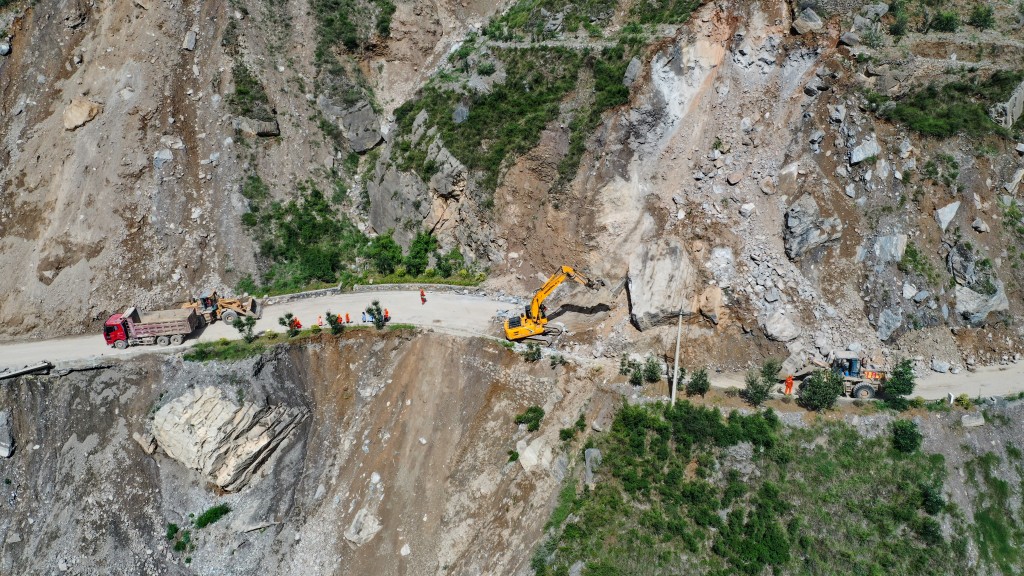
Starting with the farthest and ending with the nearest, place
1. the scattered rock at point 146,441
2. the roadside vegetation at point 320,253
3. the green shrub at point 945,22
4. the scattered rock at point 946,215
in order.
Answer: the roadside vegetation at point 320,253 < the green shrub at point 945,22 < the scattered rock at point 946,215 < the scattered rock at point 146,441

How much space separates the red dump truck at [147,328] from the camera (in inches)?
1173

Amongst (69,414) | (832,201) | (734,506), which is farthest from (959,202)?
(69,414)

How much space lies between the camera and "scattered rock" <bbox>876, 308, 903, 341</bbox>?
28625 millimetres

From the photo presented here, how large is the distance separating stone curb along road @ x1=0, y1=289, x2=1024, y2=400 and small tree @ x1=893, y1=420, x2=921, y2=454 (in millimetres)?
2514

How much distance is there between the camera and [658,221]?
32.1m

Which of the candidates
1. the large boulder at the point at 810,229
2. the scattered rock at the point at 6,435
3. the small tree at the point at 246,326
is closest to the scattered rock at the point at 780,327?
the large boulder at the point at 810,229

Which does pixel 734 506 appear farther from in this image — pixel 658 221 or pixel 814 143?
pixel 814 143

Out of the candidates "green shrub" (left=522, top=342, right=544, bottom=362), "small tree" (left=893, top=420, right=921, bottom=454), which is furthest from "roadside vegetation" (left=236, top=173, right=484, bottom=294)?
"small tree" (left=893, top=420, right=921, bottom=454)

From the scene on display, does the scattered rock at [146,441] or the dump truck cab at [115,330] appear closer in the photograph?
the scattered rock at [146,441]

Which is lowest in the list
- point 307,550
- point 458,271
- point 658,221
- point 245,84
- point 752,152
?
point 307,550

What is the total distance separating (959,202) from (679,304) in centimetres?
1503

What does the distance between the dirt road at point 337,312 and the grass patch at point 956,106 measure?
23.4 meters

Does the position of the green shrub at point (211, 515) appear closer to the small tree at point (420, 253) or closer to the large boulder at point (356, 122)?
the small tree at point (420, 253)

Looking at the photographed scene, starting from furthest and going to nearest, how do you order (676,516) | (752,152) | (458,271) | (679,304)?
(458,271)
(752,152)
(679,304)
(676,516)
